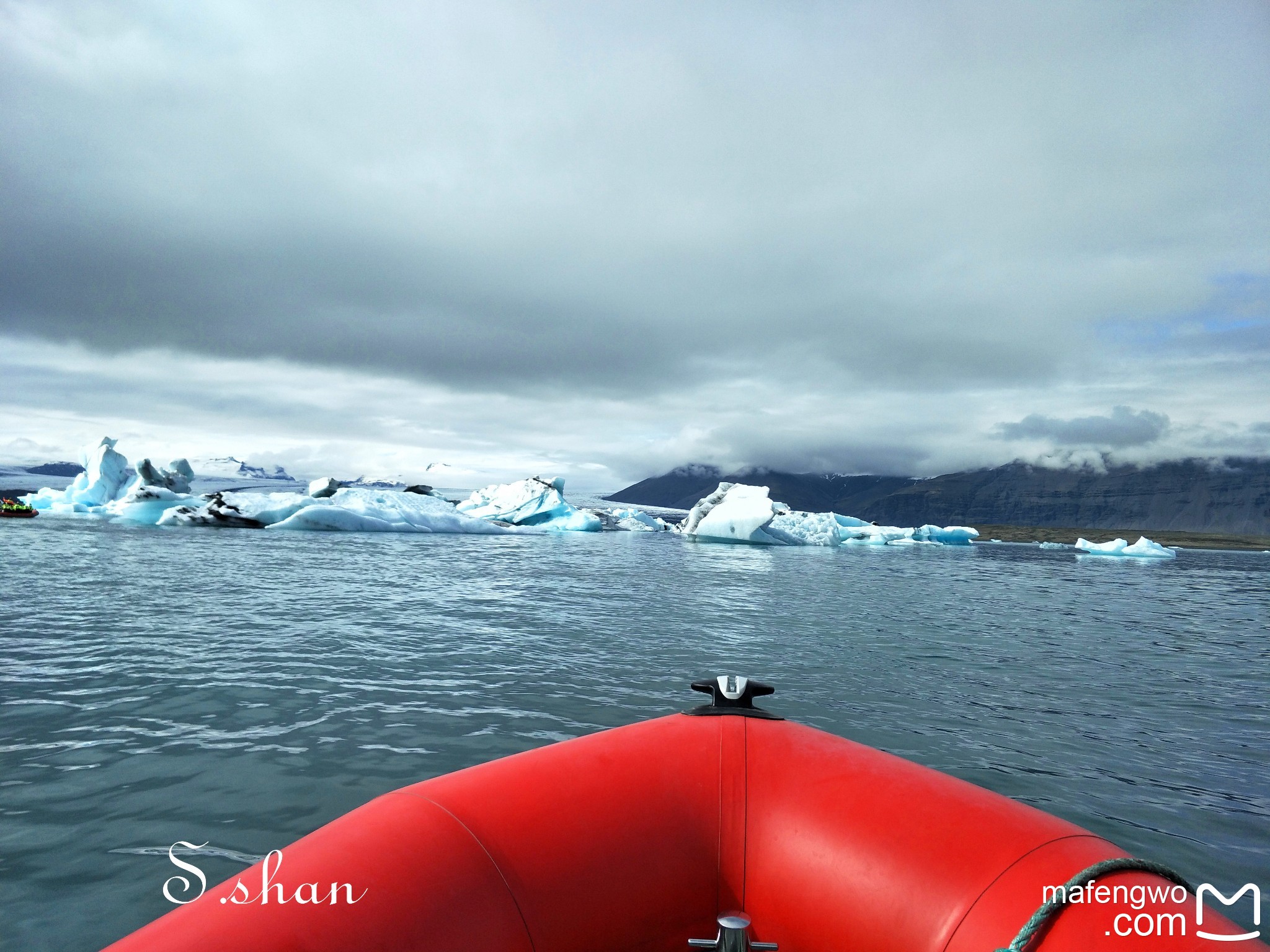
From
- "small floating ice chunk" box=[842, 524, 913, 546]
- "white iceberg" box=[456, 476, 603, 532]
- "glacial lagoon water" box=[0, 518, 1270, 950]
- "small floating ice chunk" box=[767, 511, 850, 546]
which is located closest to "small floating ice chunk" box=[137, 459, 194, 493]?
"white iceberg" box=[456, 476, 603, 532]

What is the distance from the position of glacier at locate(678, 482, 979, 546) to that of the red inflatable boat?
2990cm

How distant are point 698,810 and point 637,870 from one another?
0.27 metres

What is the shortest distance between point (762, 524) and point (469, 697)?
1153 inches

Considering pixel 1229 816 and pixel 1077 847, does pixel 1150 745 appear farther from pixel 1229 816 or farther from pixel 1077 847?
pixel 1077 847

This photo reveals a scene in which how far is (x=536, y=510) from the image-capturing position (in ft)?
126

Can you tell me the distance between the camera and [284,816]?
313 centimetres

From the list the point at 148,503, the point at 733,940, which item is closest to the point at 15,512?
the point at 148,503

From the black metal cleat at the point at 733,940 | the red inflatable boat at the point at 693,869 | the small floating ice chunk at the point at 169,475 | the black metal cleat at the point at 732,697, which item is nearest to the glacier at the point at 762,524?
the small floating ice chunk at the point at 169,475

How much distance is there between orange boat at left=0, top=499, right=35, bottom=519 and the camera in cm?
3055

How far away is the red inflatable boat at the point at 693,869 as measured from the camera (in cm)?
148

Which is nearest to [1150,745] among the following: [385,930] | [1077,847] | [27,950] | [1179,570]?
[1077,847]

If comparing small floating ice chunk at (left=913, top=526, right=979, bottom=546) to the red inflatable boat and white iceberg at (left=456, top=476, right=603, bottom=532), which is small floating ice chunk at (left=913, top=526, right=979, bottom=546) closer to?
white iceberg at (left=456, top=476, right=603, bottom=532)

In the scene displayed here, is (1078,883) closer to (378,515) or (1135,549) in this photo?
(378,515)

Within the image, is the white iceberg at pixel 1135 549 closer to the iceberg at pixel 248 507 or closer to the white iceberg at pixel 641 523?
the white iceberg at pixel 641 523
